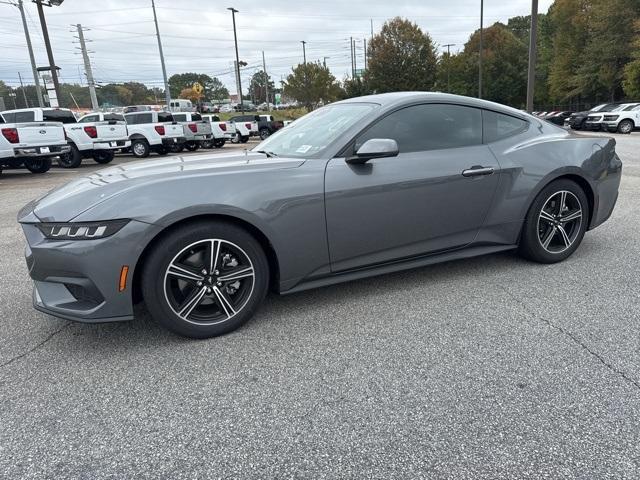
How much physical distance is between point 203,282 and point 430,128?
2.02 meters

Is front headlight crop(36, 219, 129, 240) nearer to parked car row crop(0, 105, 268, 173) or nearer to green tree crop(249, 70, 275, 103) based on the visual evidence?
parked car row crop(0, 105, 268, 173)

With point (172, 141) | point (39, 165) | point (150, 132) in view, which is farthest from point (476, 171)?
point (150, 132)

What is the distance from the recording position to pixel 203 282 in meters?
2.86

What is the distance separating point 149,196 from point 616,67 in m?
46.0

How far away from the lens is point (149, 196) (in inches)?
107

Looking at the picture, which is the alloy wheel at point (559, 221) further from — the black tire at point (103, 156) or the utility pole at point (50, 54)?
the utility pole at point (50, 54)

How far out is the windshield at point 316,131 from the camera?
336cm

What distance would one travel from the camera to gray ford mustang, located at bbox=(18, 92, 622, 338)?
2.67 metres

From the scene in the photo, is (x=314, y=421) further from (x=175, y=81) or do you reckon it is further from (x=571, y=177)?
(x=175, y=81)

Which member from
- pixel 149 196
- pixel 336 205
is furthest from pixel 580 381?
pixel 149 196

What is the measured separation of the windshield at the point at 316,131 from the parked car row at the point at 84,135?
1076 cm

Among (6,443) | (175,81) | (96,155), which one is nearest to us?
(6,443)

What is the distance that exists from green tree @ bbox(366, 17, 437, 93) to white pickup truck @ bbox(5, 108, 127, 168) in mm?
39728

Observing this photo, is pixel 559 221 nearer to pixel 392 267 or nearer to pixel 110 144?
pixel 392 267
